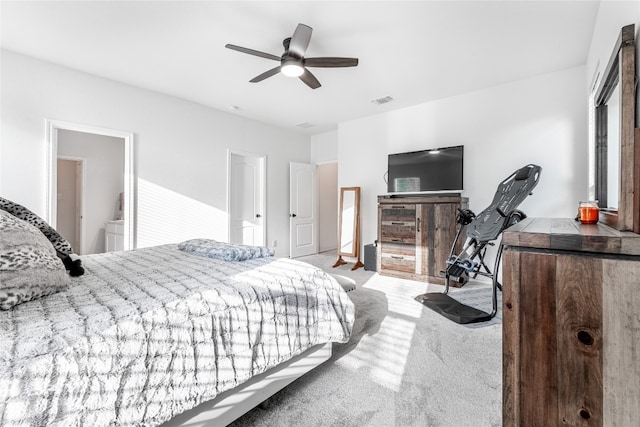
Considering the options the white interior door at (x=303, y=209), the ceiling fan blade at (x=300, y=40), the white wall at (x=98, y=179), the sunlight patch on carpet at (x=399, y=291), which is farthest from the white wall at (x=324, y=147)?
the white wall at (x=98, y=179)

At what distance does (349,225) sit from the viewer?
5195 millimetres

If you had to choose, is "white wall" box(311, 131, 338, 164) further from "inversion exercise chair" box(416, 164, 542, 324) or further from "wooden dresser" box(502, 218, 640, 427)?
"wooden dresser" box(502, 218, 640, 427)

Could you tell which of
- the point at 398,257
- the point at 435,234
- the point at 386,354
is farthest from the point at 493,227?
the point at 398,257

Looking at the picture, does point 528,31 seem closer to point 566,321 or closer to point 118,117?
point 566,321

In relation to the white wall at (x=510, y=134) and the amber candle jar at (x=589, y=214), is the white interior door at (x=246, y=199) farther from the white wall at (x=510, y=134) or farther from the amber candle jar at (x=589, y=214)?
the amber candle jar at (x=589, y=214)

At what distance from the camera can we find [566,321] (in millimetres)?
768

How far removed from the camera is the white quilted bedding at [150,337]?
77 cm

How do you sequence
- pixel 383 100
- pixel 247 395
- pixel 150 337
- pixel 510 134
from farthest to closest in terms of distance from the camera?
pixel 383 100 < pixel 510 134 < pixel 247 395 < pixel 150 337

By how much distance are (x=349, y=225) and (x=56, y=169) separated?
163 inches

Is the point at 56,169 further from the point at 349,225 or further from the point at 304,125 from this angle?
the point at 349,225

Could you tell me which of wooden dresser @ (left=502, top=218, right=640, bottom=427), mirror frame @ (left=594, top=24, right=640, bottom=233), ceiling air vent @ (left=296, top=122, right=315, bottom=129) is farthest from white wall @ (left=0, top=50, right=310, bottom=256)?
mirror frame @ (left=594, top=24, right=640, bottom=233)

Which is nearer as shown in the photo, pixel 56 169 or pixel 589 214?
pixel 589 214

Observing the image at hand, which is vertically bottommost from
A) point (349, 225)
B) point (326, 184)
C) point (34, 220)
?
point (349, 225)

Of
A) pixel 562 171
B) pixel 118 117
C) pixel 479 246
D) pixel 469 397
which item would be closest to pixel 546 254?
pixel 469 397
